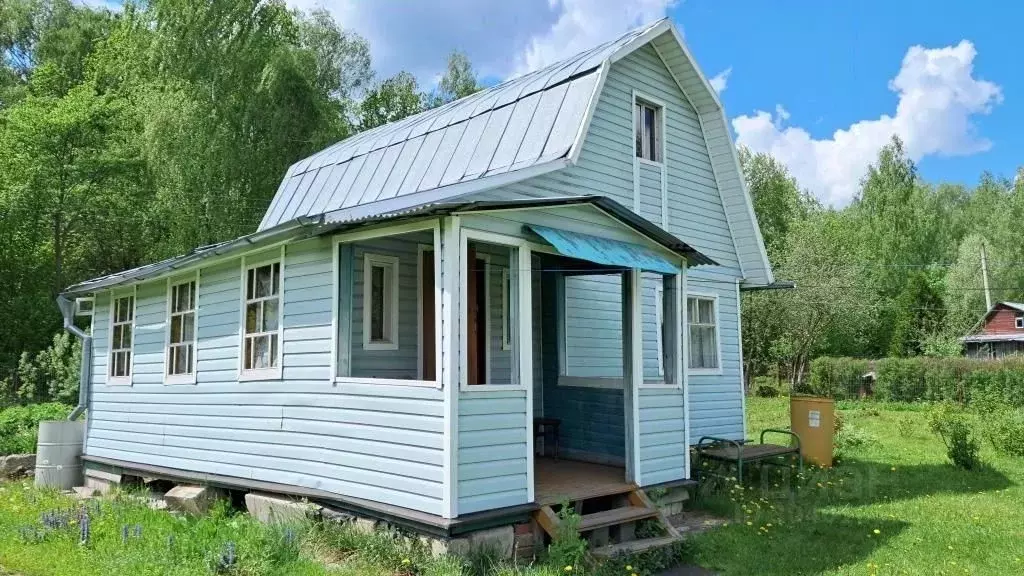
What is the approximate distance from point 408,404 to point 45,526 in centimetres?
407

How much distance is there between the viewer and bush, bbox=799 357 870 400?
25.6 meters

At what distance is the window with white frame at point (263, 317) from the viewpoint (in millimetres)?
7930

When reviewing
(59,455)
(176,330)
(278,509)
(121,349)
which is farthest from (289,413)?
(59,455)

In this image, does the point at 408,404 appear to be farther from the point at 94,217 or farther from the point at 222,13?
the point at 94,217

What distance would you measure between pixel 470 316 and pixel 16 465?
9.35 m

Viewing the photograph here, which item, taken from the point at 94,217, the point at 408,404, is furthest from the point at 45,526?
the point at 94,217

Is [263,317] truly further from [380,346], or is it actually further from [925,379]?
[925,379]

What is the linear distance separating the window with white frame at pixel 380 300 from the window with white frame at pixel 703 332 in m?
4.78

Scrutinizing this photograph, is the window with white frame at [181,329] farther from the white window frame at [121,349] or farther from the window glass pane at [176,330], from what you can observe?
the white window frame at [121,349]

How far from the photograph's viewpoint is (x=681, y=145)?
1092 cm

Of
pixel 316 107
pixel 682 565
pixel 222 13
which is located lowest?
pixel 682 565

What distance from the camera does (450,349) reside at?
233 inches

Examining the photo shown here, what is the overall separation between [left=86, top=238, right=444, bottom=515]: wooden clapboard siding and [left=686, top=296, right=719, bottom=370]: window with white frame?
588 centimetres

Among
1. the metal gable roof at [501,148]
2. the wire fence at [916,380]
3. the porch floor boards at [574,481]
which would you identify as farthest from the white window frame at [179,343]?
the wire fence at [916,380]
